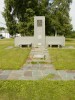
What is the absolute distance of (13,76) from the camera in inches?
314

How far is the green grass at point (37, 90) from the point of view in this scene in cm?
552

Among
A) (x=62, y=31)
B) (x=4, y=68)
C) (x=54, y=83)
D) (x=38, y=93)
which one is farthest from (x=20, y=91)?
(x=62, y=31)

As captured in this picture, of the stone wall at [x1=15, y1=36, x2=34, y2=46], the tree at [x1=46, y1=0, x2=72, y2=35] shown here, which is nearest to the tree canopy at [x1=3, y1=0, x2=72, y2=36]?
the tree at [x1=46, y1=0, x2=72, y2=35]

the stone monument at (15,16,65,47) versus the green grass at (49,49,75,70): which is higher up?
the stone monument at (15,16,65,47)

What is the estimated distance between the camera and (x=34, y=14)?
39531mm

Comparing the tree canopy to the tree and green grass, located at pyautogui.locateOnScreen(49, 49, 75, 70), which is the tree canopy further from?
green grass, located at pyautogui.locateOnScreen(49, 49, 75, 70)

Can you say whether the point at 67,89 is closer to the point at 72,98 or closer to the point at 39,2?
the point at 72,98

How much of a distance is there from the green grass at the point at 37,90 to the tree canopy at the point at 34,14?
101 feet

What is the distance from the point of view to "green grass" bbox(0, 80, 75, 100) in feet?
18.1

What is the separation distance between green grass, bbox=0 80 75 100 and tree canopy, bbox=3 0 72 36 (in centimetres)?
3090

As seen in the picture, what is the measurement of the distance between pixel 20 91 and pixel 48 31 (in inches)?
1444

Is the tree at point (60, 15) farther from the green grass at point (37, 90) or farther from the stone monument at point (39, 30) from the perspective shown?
the green grass at point (37, 90)

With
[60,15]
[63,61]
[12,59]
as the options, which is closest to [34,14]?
[60,15]

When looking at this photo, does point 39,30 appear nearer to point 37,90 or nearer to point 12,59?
point 12,59
